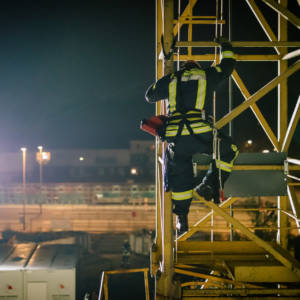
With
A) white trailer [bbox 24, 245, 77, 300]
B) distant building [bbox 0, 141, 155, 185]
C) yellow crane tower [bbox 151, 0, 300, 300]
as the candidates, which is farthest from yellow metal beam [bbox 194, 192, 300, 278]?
distant building [bbox 0, 141, 155, 185]

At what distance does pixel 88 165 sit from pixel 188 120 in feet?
166

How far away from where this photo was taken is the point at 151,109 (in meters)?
70.2

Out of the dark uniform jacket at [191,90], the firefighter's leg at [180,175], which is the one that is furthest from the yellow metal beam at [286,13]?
the firefighter's leg at [180,175]

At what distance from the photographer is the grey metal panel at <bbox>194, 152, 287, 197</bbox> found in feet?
13.7

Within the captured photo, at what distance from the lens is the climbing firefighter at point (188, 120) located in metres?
3.36

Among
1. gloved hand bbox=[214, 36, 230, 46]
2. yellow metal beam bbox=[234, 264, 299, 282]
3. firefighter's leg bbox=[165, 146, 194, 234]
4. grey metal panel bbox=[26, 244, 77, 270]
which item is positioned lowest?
grey metal panel bbox=[26, 244, 77, 270]

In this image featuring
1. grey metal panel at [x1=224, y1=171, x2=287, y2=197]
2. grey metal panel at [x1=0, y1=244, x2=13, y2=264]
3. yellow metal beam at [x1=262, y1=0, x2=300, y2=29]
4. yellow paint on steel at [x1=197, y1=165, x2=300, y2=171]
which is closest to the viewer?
yellow metal beam at [x1=262, y1=0, x2=300, y2=29]

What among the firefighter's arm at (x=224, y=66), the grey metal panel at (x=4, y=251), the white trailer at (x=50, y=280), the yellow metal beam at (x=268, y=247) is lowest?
the white trailer at (x=50, y=280)

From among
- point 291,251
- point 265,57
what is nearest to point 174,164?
point 265,57

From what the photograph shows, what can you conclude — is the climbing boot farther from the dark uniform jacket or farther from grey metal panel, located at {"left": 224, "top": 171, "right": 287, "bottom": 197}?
the dark uniform jacket

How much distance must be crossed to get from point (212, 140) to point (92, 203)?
25201 mm

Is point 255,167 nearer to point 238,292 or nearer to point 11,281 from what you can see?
point 238,292

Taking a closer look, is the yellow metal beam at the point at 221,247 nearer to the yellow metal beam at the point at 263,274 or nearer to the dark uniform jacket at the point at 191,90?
the yellow metal beam at the point at 263,274

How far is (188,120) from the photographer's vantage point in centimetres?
337
